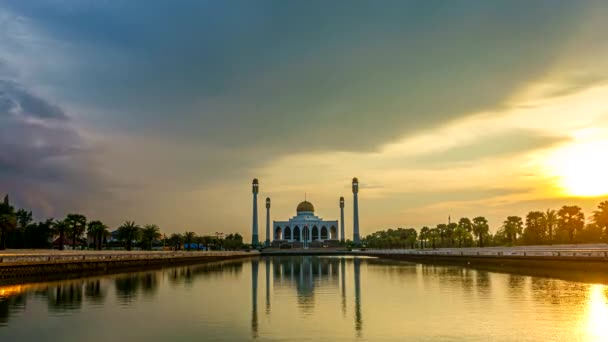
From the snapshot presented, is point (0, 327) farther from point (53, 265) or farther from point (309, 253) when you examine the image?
point (309, 253)

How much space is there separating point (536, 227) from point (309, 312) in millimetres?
80608

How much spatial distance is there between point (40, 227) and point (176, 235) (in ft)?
117

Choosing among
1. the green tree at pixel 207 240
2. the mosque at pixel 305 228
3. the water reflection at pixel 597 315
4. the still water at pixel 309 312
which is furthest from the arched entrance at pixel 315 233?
the water reflection at pixel 597 315

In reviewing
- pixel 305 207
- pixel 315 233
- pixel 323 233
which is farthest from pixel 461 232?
pixel 305 207

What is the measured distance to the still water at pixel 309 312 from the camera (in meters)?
18.7

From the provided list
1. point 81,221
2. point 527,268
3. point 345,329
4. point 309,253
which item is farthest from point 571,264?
point 309,253

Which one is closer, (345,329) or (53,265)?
(345,329)

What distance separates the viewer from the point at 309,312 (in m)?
23.9

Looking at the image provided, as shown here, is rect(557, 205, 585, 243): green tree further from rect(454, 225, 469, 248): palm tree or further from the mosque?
the mosque

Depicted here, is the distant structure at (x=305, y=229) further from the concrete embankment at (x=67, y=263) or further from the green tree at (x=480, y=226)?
the concrete embankment at (x=67, y=263)

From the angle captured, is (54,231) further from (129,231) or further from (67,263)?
(67,263)

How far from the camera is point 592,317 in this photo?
21562 mm

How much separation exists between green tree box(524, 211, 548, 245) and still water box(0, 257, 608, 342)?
60.3m

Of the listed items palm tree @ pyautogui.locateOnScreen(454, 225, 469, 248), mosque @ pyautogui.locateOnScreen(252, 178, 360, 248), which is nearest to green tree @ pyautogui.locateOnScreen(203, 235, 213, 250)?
mosque @ pyautogui.locateOnScreen(252, 178, 360, 248)
